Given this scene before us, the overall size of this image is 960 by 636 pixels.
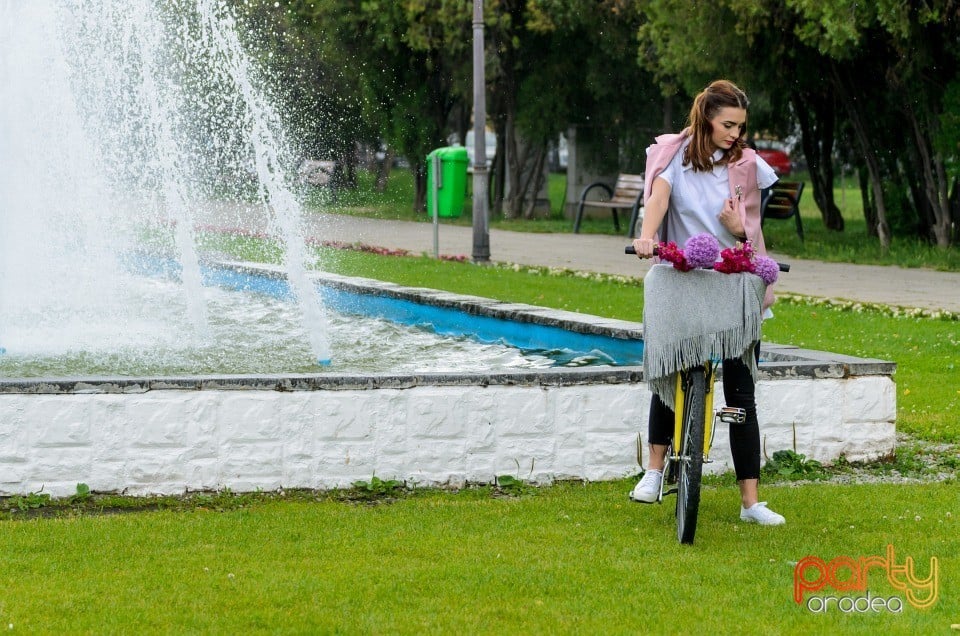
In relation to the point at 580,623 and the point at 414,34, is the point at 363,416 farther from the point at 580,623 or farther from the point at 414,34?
the point at 414,34

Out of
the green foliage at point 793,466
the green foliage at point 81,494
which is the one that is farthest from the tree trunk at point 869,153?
the green foliage at point 81,494

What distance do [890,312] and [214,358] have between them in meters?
6.46

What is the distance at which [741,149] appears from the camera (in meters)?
5.70

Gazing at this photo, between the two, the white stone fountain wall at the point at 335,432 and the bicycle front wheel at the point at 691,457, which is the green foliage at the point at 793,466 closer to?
the white stone fountain wall at the point at 335,432

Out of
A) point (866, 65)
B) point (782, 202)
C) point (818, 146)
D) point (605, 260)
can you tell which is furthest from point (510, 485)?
point (818, 146)

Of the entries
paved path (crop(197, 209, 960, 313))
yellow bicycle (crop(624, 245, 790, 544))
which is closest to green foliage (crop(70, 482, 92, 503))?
yellow bicycle (crop(624, 245, 790, 544))

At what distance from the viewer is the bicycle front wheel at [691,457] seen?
17.6 ft

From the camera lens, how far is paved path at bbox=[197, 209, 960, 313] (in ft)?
48.4

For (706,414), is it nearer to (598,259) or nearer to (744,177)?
(744,177)

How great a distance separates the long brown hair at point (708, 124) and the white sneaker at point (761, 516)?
4.31 ft

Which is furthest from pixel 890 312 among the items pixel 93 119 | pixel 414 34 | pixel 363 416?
pixel 414 34

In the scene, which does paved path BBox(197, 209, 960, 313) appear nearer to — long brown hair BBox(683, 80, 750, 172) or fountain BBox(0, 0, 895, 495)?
fountain BBox(0, 0, 895, 495)

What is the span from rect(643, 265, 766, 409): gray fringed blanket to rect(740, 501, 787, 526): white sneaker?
0.64 metres

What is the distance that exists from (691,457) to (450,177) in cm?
1579
